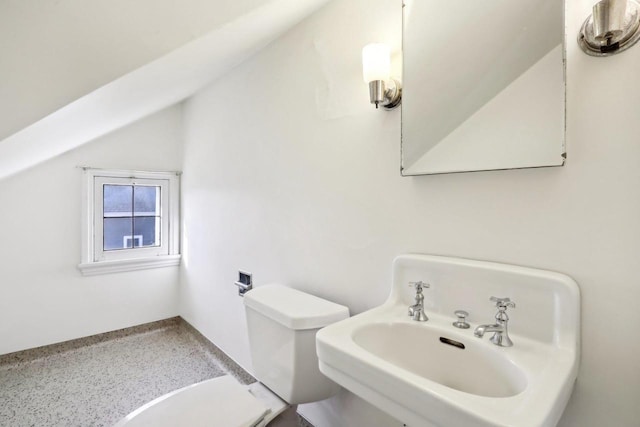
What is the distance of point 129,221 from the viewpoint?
105 inches

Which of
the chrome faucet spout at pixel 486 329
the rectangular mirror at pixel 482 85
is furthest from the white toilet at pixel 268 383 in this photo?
the rectangular mirror at pixel 482 85

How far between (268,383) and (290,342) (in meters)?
0.28

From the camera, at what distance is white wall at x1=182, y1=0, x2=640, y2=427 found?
0.73 metres

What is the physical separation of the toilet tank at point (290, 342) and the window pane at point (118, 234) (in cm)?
182

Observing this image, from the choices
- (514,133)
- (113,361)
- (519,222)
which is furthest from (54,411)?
(514,133)

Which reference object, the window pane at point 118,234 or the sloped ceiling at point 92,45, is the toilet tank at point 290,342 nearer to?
the sloped ceiling at point 92,45

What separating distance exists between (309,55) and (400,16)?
49 cm

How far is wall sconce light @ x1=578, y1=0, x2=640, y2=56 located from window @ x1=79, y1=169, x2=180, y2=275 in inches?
112

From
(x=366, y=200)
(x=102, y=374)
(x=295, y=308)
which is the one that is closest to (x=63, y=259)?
(x=102, y=374)

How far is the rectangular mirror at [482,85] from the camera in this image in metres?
0.81

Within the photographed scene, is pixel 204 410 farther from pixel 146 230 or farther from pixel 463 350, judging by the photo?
pixel 146 230

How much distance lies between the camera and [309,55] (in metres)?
1.49

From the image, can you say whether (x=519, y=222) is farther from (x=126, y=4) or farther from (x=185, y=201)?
(x=185, y=201)

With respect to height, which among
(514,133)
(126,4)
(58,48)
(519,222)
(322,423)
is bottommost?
(322,423)
